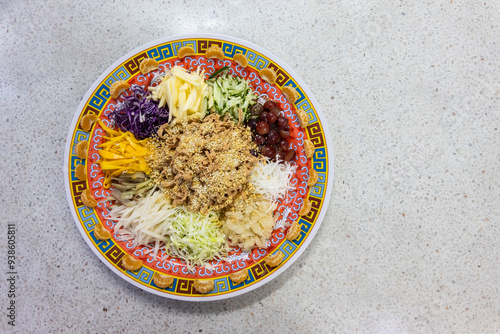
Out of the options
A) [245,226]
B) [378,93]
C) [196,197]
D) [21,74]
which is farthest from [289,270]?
[21,74]

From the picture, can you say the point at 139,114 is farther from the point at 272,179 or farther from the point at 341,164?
the point at 341,164

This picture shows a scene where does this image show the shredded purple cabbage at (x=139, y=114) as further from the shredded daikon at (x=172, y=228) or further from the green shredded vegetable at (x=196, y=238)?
the green shredded vegetable at (x=196, y=238)

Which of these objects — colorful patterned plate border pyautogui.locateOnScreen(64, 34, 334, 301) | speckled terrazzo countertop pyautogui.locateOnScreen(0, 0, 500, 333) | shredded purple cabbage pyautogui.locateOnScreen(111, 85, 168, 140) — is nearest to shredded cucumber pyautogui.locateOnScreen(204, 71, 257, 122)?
colorful patterned plate border pyautogui.locateOnScreen(64, 34, 334, 301)

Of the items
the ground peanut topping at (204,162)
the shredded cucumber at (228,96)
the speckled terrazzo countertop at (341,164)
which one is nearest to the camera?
the ground peanut topping at (204,162)

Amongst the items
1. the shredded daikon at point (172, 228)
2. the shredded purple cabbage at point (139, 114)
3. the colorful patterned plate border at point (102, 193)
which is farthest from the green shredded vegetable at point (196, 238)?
the shredded purple cabbage at point (139, 114)

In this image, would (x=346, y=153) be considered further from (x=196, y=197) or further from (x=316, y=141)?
(x=196, y=197)

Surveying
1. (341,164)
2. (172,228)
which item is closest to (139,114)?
(172,228)
